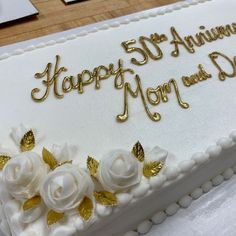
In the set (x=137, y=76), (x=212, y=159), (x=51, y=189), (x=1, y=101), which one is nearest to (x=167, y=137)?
(x=212, y=159)

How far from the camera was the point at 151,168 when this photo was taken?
3.23ft

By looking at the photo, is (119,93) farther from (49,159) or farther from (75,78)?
(49,159)

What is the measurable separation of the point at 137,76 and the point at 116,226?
466mm

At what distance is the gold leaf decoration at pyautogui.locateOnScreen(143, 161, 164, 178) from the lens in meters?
0.98

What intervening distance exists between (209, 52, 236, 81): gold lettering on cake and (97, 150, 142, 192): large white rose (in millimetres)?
512

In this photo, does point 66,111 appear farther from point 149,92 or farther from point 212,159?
point 212,159

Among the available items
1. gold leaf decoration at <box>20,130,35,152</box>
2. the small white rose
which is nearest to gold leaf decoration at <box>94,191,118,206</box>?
the small white rose

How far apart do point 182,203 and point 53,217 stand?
45cm

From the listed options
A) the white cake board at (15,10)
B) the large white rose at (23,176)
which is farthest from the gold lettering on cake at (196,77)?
the white cake board at (15,10)

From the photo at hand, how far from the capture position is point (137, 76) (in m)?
1.22

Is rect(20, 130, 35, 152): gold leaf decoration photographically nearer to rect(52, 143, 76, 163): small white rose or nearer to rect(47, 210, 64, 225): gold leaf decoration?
rect(52, 143, 76, 163): small white rose

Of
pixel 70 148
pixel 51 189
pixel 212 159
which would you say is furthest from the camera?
pixel 212 159

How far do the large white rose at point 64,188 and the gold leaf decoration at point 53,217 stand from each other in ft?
0.06

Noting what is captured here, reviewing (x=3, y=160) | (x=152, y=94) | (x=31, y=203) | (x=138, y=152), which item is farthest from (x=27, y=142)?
(x=152, y=94)
